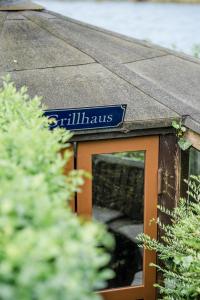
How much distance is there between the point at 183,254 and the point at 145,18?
411 inches

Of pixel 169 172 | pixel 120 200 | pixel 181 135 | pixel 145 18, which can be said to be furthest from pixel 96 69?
pixel 145 18

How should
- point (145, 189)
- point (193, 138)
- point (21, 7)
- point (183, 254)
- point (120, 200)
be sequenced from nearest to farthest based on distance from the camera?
point (183, 254)
point (193, 138)
point (145, 189)
point (21, 7)
point (120, 200)

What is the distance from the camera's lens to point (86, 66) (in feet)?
17.8

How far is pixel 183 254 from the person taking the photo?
459 cm

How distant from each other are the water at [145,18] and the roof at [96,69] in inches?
232

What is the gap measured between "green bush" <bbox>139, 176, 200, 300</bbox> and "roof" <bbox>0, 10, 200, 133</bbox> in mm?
743

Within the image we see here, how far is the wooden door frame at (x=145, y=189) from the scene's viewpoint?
490 cm

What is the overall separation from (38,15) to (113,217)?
2.79 m

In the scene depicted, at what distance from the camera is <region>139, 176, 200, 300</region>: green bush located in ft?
14.0

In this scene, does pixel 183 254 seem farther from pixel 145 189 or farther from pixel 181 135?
pixel 181 135

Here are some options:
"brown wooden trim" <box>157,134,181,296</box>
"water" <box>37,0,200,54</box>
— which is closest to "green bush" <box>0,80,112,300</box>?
"brown wooden trim" <box>157,134,181,296</box>

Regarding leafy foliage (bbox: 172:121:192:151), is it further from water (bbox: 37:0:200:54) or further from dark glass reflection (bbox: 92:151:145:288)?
water (bbox: 37:0:200:54)

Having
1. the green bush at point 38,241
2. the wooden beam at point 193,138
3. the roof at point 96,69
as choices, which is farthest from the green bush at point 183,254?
the green bush at point 38,241

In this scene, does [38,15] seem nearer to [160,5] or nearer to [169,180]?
[169,180]
